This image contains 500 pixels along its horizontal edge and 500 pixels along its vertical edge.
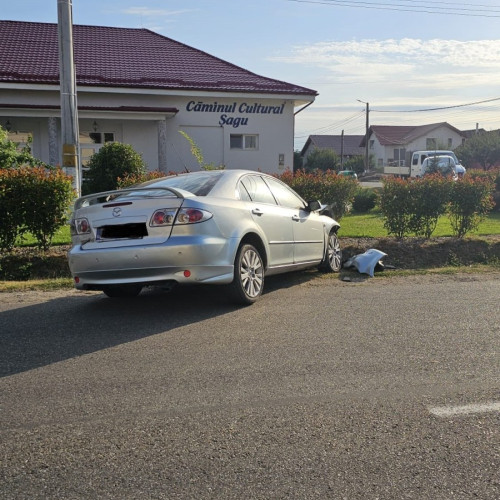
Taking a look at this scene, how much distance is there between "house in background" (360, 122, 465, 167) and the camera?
6988 centimetres

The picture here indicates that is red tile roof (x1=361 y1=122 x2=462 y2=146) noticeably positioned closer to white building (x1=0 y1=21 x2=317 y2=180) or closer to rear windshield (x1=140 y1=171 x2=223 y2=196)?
white building (x1=0 y1=21 x2=317 y2=180)

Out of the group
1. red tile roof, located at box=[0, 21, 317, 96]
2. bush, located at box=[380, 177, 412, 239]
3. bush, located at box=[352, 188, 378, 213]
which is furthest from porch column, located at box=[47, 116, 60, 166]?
bush, located at box=[380, 177, 412, 239]

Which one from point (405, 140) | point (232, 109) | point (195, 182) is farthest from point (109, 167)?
point (405, 140)

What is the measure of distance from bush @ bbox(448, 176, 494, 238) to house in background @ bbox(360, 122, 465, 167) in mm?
57456

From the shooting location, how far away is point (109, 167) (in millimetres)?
15641

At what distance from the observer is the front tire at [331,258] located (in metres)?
9.23

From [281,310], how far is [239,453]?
139 inches

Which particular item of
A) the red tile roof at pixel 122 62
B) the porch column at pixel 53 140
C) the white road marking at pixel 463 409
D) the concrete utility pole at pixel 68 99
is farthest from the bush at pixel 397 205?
the porch column at pixel 53 140

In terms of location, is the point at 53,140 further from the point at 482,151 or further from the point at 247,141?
the point at 482,151

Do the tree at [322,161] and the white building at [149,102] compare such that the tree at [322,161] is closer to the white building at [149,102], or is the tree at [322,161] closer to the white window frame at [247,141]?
the white building at [149,102]

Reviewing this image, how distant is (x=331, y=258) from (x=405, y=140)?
65652mm

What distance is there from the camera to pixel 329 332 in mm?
5805

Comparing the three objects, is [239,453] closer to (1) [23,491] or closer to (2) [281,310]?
(1) [23,491]

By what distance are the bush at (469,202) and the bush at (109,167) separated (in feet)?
25.7
